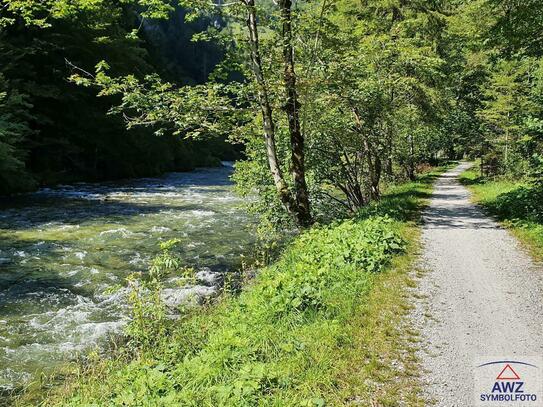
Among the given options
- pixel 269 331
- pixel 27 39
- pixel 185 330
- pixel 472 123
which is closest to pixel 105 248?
pixel 185 330

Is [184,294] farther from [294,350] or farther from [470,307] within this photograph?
[470,307]

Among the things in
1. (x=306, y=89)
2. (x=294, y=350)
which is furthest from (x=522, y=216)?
(x=294, y=350)

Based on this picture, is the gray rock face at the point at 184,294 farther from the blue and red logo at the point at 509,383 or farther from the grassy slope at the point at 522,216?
the grassy slope at the point at 522,216

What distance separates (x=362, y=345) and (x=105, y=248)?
12.3 metres

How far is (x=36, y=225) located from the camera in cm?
1956

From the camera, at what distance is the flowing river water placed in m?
9.01

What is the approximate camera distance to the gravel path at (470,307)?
17.1ft

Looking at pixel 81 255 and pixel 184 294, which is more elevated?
pixel 81 255

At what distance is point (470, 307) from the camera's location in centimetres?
704

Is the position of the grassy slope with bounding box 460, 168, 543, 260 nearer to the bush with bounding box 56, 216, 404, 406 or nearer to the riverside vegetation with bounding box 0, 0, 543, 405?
the riverside vegetation with bounding box 0, 0, 543, 405

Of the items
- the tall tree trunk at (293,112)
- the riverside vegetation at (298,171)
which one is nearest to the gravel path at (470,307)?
the riverside vegetation at (298,171)

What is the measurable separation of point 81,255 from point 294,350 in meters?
11.4

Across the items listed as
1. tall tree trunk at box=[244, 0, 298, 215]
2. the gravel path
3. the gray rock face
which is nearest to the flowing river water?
the gray rock face
